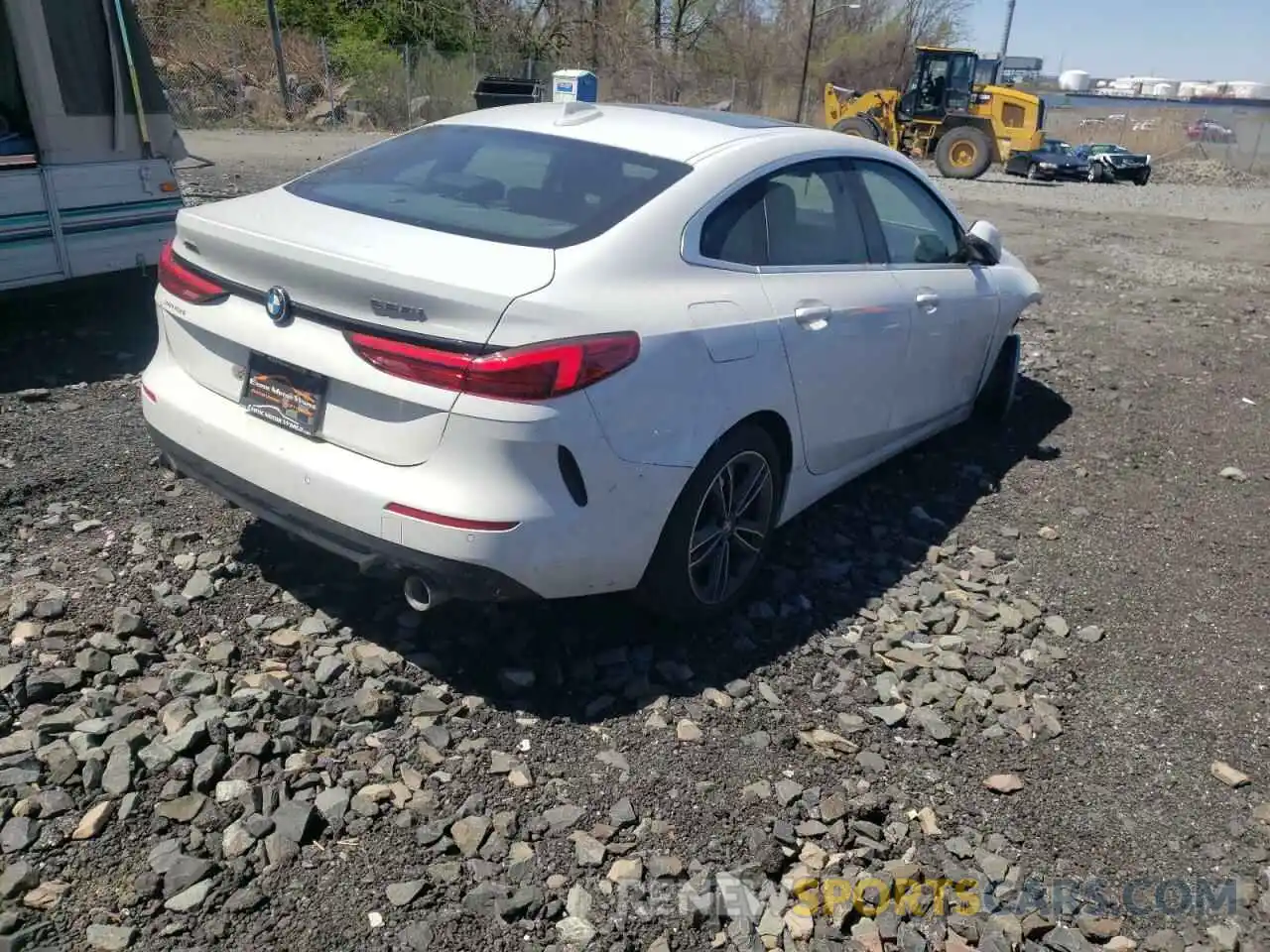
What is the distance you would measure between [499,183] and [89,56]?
4.17 m

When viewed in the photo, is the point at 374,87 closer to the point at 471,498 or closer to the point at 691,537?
the point at 691,537

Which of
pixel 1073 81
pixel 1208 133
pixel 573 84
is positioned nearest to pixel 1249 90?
pixel 1073 81

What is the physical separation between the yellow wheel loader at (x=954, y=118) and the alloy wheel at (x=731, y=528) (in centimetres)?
2324

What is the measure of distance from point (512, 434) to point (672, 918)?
129 cm

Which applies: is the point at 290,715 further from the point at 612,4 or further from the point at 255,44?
the point at 612,4

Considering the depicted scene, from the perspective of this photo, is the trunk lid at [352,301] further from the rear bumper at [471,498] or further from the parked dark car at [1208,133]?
the parked dark car at [1208,133]

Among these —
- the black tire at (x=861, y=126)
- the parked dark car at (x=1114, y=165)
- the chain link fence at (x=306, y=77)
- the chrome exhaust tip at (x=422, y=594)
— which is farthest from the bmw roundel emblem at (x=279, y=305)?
the parked dark car at (x=1114, y=165)

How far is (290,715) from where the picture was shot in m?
3.10

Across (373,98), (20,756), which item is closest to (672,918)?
(20,756)

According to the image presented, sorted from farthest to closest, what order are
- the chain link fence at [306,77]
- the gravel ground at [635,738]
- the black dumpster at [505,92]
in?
the chain link fence at [306,77] < the black dumpster at [505,92] < the gravel ground at [635,738]

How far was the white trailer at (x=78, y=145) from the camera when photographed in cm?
587

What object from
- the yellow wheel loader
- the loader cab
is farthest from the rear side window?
the loader cab

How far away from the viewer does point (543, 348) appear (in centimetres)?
283

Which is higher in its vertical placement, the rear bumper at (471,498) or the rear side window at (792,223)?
the rear side window at (792,223)
